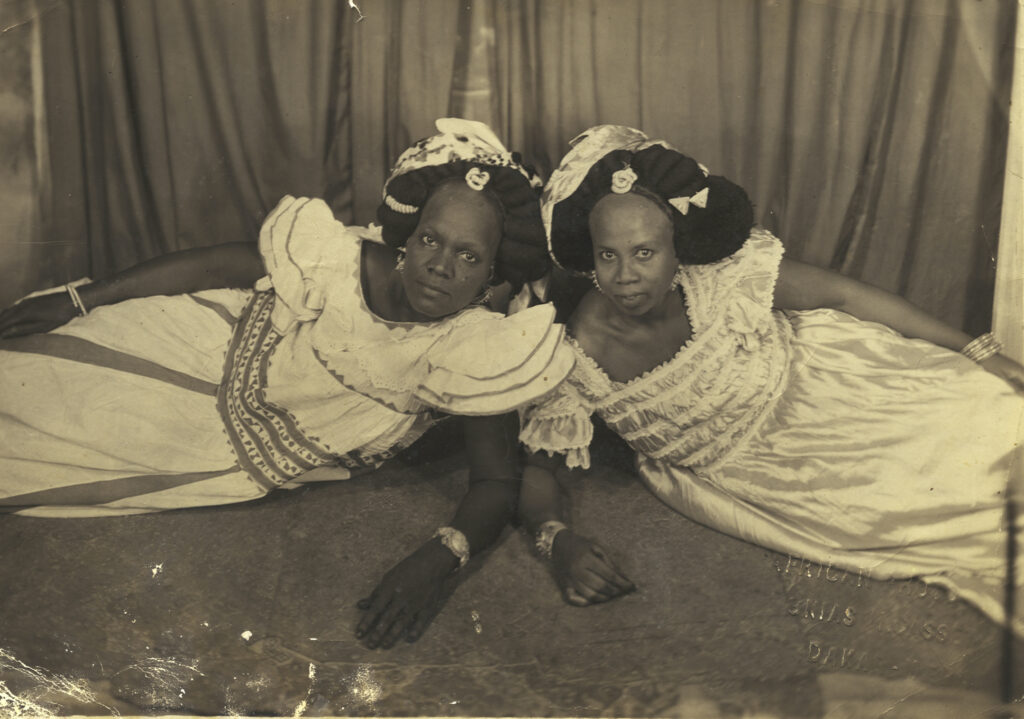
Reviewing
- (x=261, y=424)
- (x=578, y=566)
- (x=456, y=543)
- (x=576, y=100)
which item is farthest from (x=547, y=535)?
(x=576, y=100)

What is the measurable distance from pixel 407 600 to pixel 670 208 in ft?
3.40

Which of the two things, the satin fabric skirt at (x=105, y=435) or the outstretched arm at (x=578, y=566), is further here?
the satin fabric skirt at (x=105, y=435)

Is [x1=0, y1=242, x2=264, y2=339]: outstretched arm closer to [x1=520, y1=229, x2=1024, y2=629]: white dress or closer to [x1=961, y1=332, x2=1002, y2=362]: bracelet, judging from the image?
[x1=520, y1=229, x2=1024, y2=629]: white dress

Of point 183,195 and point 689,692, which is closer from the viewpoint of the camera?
point 689,692

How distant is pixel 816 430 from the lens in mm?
2514

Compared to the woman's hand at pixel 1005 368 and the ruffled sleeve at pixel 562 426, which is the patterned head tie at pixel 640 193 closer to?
the ruffled sleeve at pixel 562 426

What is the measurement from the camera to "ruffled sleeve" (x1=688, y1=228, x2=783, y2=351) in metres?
2.49

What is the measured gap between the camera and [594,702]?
241 cm

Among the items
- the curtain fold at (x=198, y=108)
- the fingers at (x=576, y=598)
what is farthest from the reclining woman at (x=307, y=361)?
the fingers at (x=576, y=598)

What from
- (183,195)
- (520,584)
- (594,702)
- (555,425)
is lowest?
(594,702)

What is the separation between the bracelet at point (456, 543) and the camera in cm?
242

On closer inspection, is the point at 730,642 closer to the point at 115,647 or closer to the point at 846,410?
the point at 846,410

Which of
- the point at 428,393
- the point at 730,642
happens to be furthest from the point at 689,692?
Result: the point at 428,393

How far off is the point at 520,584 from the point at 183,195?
1.21m
